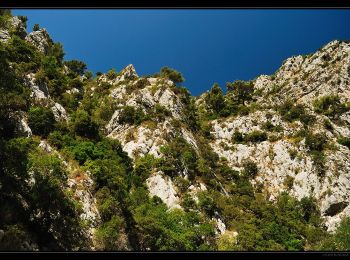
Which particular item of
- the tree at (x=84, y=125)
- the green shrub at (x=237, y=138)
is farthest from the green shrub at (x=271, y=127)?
the tree at (x=84, y=125)

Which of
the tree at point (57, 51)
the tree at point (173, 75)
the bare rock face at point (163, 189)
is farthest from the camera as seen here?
the tree at point (173, 75)

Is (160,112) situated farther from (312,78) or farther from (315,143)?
(312,78)

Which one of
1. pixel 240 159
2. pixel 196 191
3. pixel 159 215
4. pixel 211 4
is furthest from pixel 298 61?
pixel 211 4

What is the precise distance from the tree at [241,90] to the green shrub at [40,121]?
168ft

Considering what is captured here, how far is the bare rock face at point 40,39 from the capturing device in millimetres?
65625

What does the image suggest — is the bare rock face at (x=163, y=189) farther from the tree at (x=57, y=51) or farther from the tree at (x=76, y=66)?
the tree at (x=76, y=66)

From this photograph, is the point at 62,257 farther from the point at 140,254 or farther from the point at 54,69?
the point at 54,69

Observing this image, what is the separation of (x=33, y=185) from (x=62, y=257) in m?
21.0

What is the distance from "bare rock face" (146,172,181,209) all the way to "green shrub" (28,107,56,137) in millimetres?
13475

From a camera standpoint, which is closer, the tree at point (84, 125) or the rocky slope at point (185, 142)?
the rocky slope at point (185, 142)

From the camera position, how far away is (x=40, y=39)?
68.9 metres

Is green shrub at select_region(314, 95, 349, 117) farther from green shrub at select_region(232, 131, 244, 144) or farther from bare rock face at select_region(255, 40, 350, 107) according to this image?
green shrub at select_region(232, 131, 244, 144)

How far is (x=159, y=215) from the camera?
3709cm

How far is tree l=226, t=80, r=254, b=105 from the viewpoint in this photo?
275 feet
